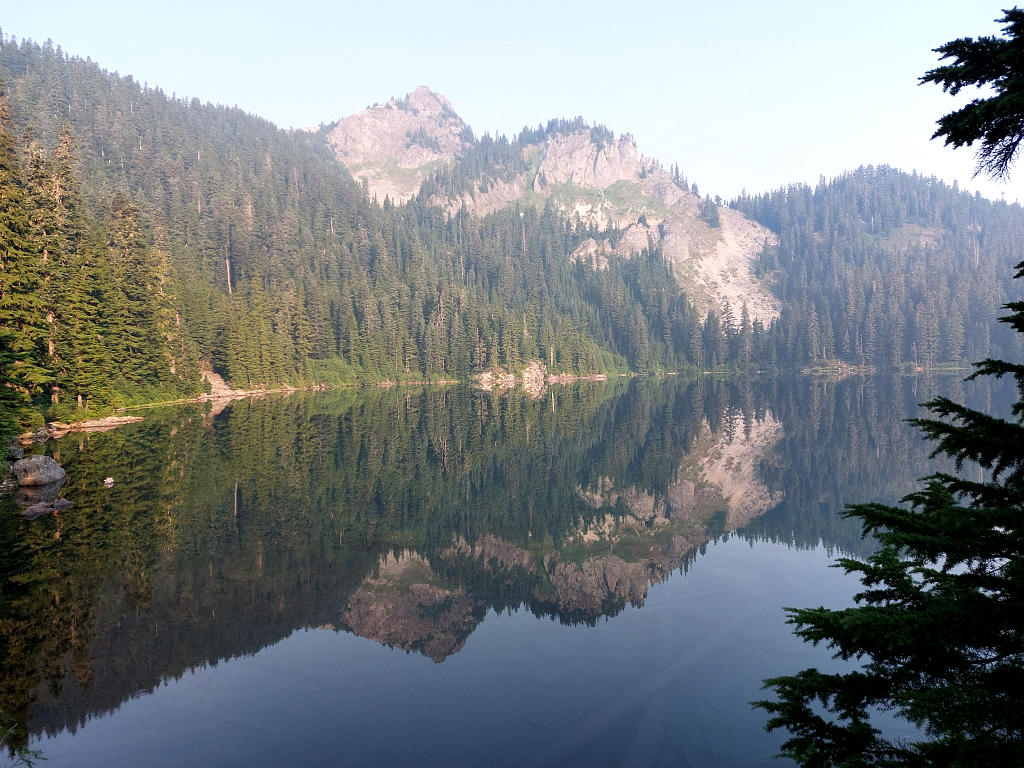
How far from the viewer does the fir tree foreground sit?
600 centimetres

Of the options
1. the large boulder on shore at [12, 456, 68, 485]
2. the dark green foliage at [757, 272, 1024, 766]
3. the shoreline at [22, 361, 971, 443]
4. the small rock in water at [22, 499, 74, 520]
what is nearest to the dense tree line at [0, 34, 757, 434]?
the shoreline at [22, 361, 971, 443]

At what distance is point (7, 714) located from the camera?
48.5 feet

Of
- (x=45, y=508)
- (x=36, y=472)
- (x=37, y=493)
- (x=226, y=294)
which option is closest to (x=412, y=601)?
(x=45, y=508)

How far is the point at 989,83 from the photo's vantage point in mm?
7770

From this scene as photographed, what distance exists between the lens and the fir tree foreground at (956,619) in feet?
19.7

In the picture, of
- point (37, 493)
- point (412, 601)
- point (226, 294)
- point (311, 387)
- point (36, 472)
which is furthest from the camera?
point (226, 294)

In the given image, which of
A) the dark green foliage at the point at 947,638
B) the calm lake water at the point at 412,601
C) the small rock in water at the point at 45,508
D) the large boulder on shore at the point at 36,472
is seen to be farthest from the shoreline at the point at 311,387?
the dark green foliage at the point at 947,638

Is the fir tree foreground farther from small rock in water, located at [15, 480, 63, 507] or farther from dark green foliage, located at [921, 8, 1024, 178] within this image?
small rock in water, located at [15, 480, 63, 507]

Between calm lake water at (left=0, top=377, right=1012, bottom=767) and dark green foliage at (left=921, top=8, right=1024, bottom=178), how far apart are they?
14.0 m

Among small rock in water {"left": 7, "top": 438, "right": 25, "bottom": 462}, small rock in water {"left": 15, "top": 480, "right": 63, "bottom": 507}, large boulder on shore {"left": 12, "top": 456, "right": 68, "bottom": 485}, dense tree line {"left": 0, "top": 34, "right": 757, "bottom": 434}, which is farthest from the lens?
dense tree line {"left": 0, "top": 34, "right": 757, "bottom": 434}

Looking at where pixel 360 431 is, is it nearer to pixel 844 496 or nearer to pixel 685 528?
pixel 685 528

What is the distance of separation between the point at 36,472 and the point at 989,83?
45632 millimetres

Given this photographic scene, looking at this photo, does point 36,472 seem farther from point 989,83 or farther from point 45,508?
point 989,83

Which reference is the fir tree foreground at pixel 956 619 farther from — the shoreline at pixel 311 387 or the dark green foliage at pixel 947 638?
the shoreline at pixel 311 387
